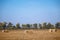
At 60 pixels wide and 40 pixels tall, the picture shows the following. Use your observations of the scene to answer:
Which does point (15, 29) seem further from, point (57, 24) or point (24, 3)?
point (57, 24)

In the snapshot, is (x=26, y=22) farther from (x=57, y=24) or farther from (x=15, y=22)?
(x=57, y=24)

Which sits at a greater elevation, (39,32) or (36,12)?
(36,12)

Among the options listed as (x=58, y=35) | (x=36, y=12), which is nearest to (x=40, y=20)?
(x=36, y=12)

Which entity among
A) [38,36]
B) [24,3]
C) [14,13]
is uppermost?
[24,3]

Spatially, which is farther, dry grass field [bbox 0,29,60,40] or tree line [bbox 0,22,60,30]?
tree line [bbox 0,22,60,30]

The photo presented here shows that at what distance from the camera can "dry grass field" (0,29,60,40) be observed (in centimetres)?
357

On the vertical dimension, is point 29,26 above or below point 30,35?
above

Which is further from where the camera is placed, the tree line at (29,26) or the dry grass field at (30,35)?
the tree line at (29,26)

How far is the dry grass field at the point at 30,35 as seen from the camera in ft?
11.7

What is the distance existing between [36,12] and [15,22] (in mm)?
559

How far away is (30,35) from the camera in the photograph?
11.9 ft

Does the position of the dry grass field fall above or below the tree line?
below

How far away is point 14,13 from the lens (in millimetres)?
3775

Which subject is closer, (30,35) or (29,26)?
(30,35)
